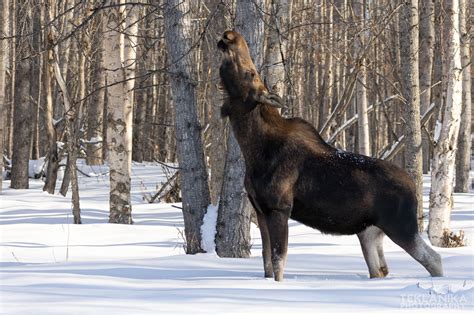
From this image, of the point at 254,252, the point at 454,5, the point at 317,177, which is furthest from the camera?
the point at 454,5

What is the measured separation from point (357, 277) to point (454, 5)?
15.7 feet

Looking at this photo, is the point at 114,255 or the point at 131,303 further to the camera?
the point at 114,255

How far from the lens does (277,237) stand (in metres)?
5.45

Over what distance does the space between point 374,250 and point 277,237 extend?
833 millimetres

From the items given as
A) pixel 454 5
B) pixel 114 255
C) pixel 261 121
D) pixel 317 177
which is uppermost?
pixel 454 5

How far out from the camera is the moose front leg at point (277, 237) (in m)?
5.42

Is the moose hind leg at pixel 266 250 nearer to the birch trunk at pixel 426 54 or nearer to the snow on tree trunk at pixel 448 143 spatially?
the snow on tree trunk at pixel 448 143

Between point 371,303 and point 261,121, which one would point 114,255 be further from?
point 371,303

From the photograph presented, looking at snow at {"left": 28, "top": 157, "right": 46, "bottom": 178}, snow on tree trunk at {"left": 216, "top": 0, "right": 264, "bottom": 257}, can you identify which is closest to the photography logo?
snow on tree trunk at {"left": 216, "top": 0, "right": 264, "bottom": 257}

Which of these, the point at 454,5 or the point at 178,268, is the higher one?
the point at 454,5

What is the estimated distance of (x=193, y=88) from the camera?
777cm

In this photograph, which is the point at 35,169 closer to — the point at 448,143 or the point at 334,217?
the point at 448,143

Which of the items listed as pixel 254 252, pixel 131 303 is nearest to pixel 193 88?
pixel 254 252

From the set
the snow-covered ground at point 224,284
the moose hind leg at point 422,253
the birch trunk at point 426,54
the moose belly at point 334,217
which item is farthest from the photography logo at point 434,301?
the birch trunk at point 426,54
